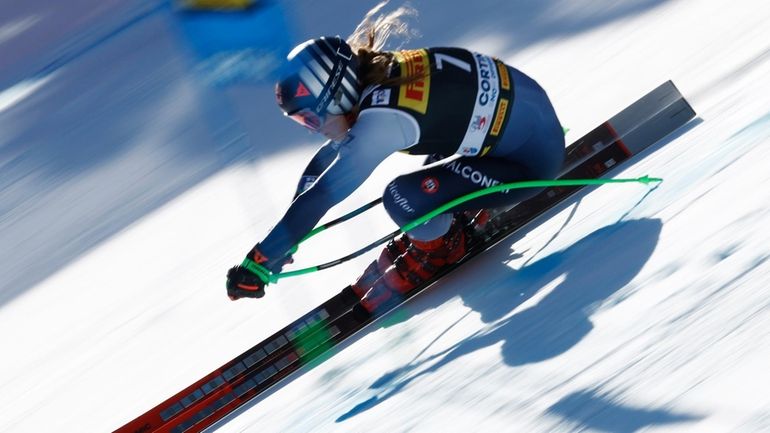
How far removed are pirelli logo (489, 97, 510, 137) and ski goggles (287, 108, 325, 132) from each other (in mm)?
624

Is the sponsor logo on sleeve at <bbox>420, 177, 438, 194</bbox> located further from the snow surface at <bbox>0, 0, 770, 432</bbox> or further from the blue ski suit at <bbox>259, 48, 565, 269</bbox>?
the snow surface at <bbox>0, 0, 770, 432</bbox>

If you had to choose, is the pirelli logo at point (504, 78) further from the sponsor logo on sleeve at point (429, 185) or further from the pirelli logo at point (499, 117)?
the sponsor logo on sleeve at point (429, 185)

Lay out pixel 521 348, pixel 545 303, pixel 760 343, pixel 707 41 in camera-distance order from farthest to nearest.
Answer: pixel 707 41 < pixel 545 303 < pixel 521 348 < pixel 760 343

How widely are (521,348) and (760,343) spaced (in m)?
0.72

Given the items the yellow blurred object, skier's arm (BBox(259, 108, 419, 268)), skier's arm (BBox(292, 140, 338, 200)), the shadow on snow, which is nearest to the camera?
the shadow on snow

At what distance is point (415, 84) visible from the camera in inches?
130

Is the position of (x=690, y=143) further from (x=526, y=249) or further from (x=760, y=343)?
(x=760, y=343)

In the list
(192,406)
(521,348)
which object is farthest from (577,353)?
(192,406)

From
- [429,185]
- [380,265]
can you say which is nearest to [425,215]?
[429,185]

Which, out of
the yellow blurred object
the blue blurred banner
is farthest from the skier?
the yellow blurred object

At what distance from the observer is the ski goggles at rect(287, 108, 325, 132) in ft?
10.7

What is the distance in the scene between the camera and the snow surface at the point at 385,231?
8.68 ft

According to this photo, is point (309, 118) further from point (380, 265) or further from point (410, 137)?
point (380, 265)

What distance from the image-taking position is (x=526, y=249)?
3686 millimetres
